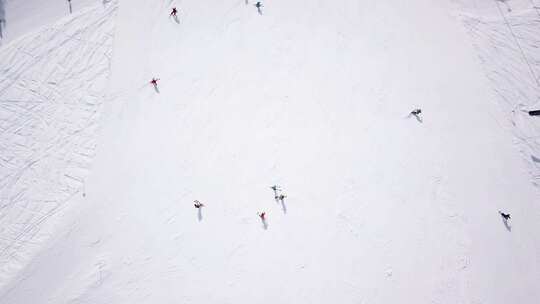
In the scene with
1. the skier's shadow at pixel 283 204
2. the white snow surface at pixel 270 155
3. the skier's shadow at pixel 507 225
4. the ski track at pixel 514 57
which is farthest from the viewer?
the ski track at pixel 514 57

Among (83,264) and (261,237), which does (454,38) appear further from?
(83,264)

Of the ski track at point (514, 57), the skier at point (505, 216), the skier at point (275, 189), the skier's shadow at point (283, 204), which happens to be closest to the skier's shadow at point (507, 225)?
the skier at point (505, 216)

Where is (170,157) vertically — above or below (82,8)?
below

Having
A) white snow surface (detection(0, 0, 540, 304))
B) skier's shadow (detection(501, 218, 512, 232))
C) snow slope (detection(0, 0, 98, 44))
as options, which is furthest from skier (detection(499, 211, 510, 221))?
snow slope (detection(0, 0, 98, 44))

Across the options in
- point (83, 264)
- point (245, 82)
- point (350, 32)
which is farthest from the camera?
point (350, 32)

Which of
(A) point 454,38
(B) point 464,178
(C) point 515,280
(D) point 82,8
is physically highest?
(D) point 82,8

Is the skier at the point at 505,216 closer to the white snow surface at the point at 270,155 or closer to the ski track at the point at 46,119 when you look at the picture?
the white snow surface at the point at 270,155

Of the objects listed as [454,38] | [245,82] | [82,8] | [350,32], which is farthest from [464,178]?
[82,8]

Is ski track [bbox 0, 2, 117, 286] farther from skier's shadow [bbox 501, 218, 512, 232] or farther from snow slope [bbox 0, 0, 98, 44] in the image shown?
skier's shadow [bbox 501, 218, 512, 232]

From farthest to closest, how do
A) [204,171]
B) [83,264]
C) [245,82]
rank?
[245,82] < [204,171] < [83,264]
